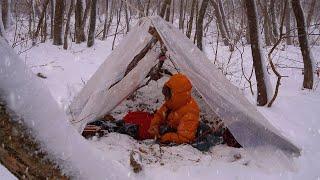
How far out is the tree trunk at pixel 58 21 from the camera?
37.4 ft

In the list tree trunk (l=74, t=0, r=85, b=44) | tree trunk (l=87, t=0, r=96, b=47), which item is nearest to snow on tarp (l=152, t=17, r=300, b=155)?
tree trunk (l=87, t=0, r=96, b=47)

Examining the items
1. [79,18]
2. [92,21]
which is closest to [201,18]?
[92,21]

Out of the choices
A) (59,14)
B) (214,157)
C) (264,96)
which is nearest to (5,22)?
(59,14)

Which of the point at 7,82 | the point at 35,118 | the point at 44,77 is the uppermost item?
the point at 7,82

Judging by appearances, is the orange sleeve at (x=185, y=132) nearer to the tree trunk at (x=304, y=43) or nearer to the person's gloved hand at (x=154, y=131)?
the person's gloved hand at (x=154, y=131)

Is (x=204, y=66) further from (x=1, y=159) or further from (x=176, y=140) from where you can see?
(x=1, y=159)

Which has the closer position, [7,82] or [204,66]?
[7,82]

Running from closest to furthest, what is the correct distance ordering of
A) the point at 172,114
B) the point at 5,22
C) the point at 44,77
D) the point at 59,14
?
1. the point at 172,114
2. the point at 44,77
3. the point at 59,14
4. the point at 5,22

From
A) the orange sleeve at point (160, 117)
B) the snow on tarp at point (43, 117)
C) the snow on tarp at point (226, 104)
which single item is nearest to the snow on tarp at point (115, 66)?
the snow on tarp at point (226, 104)

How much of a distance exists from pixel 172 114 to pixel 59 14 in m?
8.00

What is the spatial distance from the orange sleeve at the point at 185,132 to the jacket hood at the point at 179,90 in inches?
8.0

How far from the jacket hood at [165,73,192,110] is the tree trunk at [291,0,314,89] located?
118 inches

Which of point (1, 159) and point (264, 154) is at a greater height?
point (1, 159)

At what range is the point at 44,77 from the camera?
25.7 feet
